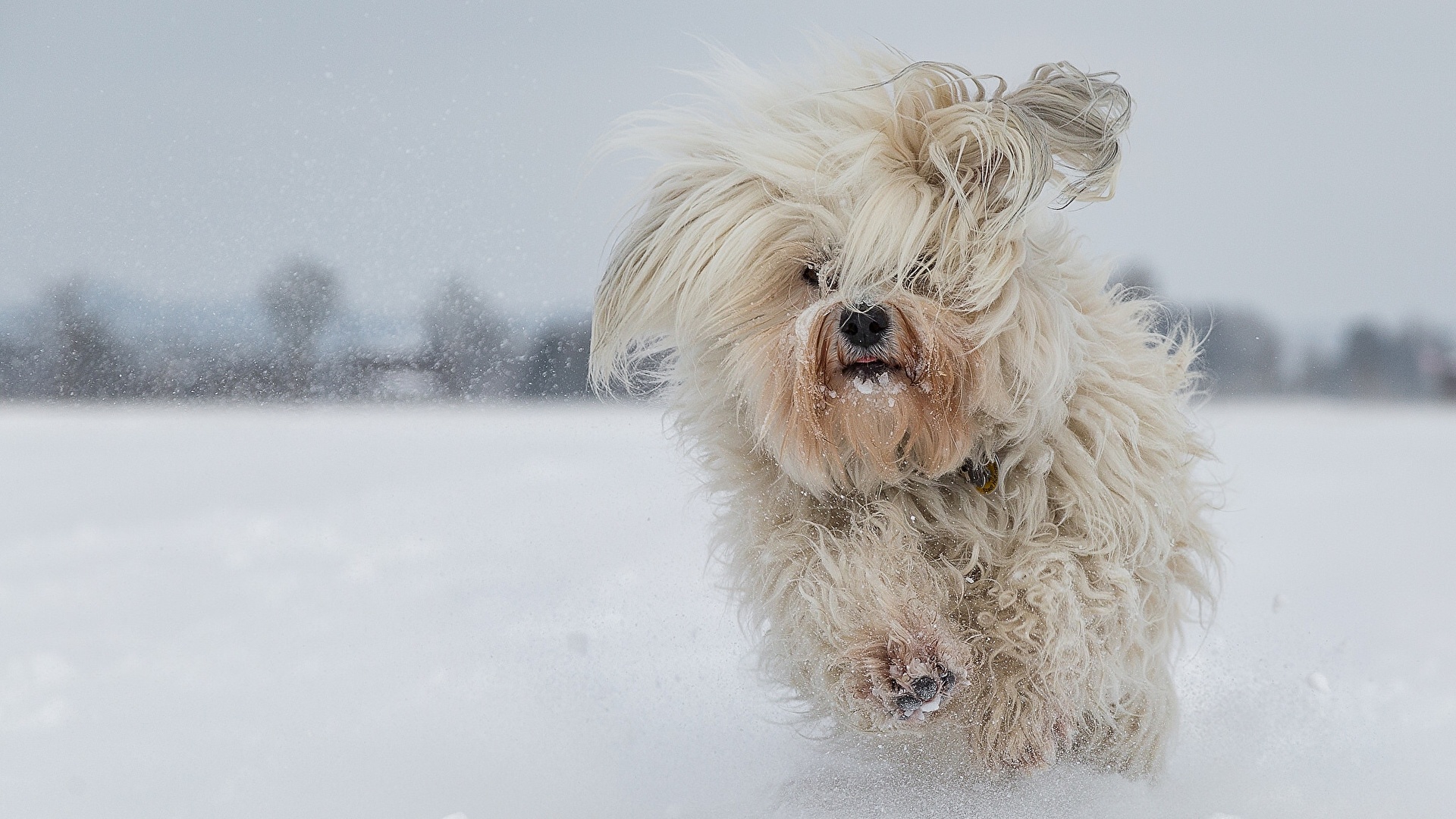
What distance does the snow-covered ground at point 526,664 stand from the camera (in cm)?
308

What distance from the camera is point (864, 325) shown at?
2646 millimetres

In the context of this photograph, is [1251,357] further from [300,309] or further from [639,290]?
[639,290]

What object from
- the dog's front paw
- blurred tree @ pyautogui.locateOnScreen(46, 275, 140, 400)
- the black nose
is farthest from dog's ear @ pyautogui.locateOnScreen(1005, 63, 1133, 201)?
blurred tree @ pyautogui.locateOnScreen(46, 275, 140, 400)

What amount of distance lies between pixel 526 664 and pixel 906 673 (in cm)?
167

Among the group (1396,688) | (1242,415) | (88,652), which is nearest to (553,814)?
(88,652)

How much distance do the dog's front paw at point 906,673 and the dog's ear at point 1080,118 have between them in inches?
44.6

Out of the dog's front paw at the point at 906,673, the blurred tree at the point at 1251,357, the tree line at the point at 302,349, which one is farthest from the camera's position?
the blurred tree at the point at 1251,357

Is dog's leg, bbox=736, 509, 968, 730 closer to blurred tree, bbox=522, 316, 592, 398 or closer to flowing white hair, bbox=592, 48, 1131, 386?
flowing white hair, bbox=592, 48, 1131, 386

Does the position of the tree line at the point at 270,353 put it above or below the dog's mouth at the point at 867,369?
below

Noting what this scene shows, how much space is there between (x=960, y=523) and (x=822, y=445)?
43 cm

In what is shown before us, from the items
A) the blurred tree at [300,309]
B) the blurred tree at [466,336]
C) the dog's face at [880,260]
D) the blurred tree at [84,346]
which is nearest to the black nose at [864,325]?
the dog's face at [880,260]

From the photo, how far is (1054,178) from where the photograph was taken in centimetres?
283

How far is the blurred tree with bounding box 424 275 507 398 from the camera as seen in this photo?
512 centimetres

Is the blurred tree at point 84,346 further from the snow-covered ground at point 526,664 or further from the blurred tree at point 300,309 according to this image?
the snow-covered ground at point 526,664
